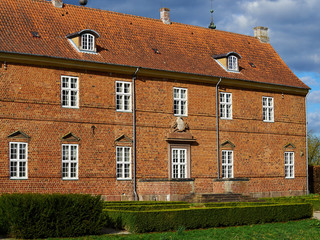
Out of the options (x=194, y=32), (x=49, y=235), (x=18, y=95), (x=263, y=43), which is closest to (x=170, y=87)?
(x=194, y=32)

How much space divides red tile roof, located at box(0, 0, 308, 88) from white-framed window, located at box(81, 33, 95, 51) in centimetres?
51

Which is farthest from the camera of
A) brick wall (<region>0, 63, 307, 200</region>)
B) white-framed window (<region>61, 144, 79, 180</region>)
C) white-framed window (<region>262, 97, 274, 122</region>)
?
white-framed window (<region>262, 97, 274, 122</region>)

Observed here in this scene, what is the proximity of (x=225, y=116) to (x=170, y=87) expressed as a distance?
4.47 meters

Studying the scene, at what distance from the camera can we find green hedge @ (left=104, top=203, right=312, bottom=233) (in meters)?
20.5

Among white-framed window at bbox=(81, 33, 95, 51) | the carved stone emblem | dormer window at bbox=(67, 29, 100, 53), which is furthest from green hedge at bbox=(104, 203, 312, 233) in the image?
white-framed window at bbox=(81, 33, 95, 51)

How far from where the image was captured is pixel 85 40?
3030cm

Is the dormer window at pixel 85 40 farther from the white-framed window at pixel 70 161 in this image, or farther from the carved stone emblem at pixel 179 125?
the carved stone emblem at pixel 179 125

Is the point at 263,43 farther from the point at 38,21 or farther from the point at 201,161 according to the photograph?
the point at 38,21

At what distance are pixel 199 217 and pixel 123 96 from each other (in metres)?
10.9

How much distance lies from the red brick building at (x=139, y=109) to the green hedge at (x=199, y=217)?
705 cm

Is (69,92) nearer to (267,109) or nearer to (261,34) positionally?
(267,109)

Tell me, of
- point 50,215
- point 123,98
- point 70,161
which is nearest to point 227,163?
point 123,98

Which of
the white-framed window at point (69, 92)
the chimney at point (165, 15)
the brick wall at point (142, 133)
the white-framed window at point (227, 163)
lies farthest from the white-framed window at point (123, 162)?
the chimney at point (165, 15)

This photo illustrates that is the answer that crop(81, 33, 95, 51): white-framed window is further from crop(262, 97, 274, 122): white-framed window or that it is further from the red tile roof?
crop(262, 97, 274, 122): white-framed window
